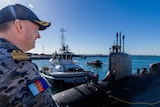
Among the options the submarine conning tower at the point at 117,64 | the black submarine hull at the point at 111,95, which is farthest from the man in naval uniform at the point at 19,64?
the submarine conning tower at the point at 117,64

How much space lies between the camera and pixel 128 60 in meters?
14.5

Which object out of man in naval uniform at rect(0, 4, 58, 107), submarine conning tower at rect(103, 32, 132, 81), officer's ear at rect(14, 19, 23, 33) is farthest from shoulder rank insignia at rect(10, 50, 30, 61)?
submarine conning tower at rect(103, 32, 132, 81)

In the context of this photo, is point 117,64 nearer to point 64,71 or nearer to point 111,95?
point 111,95

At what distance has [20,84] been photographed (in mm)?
1135

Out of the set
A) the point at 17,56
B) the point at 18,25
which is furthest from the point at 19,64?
the point at 18,25

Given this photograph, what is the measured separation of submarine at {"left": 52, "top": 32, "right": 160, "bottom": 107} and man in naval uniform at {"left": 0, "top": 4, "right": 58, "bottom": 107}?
800cm

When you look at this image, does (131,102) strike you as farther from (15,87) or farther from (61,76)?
(61,76)

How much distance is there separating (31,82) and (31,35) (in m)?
0.48

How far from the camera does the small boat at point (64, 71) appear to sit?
23.9 meters

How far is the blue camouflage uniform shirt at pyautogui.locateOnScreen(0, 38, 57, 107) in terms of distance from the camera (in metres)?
1.12

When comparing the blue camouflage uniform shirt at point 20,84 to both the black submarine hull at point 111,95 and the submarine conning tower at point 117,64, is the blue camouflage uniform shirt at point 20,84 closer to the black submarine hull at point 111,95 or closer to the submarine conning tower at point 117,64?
the black submarine hull at point 111,95

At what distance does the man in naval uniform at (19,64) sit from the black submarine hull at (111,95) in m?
7.92

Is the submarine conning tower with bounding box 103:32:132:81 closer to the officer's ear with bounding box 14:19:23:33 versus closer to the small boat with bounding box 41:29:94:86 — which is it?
the small boat with bounding box 41:29:94:86

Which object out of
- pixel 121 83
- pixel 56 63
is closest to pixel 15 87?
pixel 121 83
